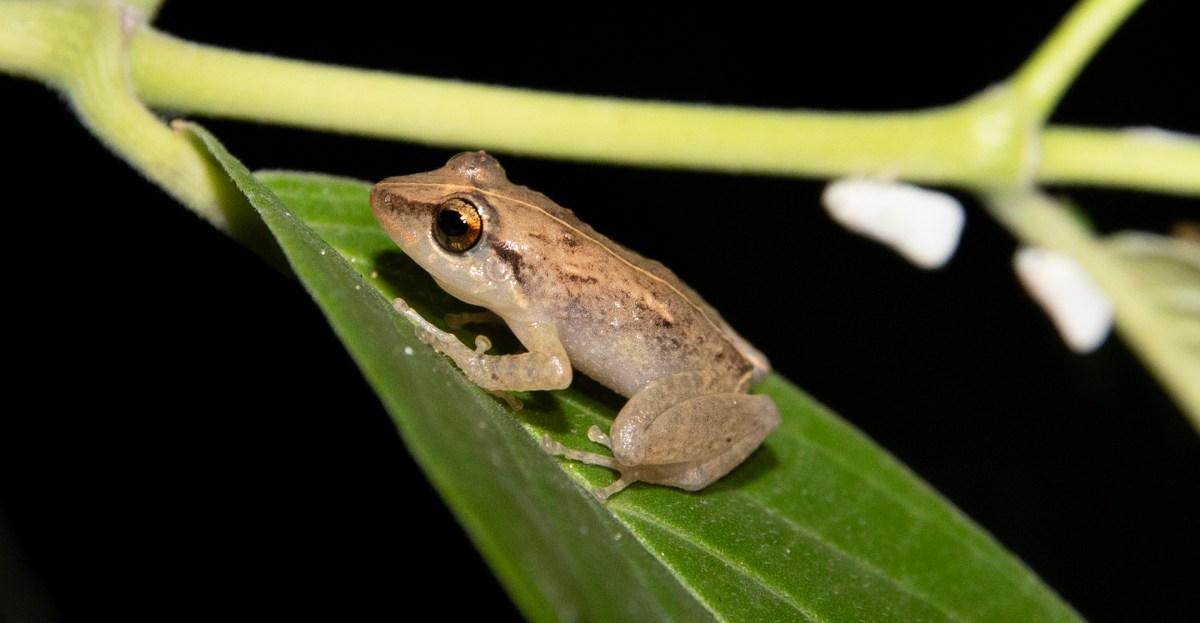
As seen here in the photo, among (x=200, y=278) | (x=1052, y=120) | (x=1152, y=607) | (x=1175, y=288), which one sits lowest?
(x=1152, y=607)

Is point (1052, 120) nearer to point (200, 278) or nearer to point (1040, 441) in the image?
point (1040, 441)

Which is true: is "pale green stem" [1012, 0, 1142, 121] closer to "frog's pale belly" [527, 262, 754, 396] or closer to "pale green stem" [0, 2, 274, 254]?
"frog's pale belly" [527, 262, 754, 396]

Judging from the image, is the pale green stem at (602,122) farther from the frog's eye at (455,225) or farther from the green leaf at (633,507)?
the frog's eye at (455,225)

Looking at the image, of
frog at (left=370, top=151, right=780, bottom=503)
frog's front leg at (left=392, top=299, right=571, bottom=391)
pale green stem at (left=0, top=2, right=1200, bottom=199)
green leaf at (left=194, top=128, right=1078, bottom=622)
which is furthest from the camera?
frog at (left=370, top=151, right=780, bottom=503)

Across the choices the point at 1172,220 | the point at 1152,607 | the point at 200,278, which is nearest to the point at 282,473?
the point at 200,278

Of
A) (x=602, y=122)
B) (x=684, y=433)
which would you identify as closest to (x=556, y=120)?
(x=602, y=122)

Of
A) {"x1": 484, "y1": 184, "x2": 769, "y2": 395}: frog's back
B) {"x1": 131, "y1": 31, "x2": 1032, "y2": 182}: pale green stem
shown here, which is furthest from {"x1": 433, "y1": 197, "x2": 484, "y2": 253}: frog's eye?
{"x1": 131, "y1": 31, "x2": 1032, "y2": 182}: pale green stem
